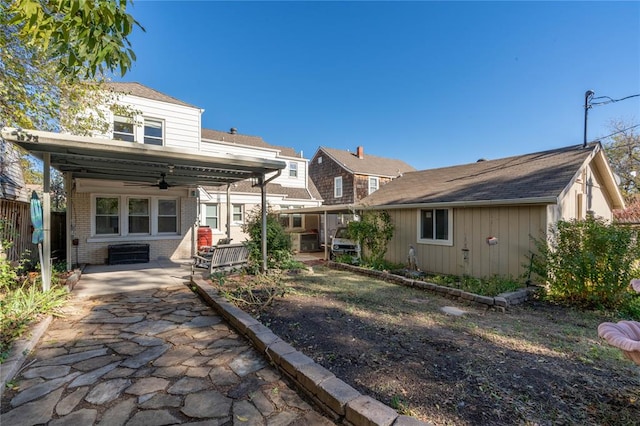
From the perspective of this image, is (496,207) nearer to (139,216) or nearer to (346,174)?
(139,216)

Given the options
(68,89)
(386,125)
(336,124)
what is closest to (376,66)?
(386,125)

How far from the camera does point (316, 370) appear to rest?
9.20 ft

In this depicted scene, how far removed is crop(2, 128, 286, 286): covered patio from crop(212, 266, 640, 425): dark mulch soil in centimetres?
336

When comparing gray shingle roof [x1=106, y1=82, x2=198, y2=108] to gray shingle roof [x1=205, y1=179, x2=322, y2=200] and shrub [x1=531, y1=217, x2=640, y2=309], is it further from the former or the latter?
shrub [x1=531, y1=217, x2=640, y2=309]

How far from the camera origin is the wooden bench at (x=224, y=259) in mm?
6879

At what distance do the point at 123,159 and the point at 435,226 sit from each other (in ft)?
28.7

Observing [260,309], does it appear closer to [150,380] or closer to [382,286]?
[150,380]

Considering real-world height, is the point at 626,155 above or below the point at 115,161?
above

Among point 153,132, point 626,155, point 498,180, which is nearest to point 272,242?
point 153,132

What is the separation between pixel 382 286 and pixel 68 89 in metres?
9.12

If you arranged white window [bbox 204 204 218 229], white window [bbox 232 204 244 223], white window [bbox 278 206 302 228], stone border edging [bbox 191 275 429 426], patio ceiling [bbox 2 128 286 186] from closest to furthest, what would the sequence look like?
stone border edging [bbox 191 275 429 426] → patio ceiling [bbox 2 128 286 186] → white window [bbox 204 204 218 229] → white window [bbox 232 204 244 223] → white window [bbox 278 206 302 228]

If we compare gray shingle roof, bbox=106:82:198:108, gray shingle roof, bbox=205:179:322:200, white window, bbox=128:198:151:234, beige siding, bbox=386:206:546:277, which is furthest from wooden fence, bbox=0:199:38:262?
beige siding, bbox=386:206:546:277

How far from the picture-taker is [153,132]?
1095 centimetres

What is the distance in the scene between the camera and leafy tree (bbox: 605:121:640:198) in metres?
20.8
